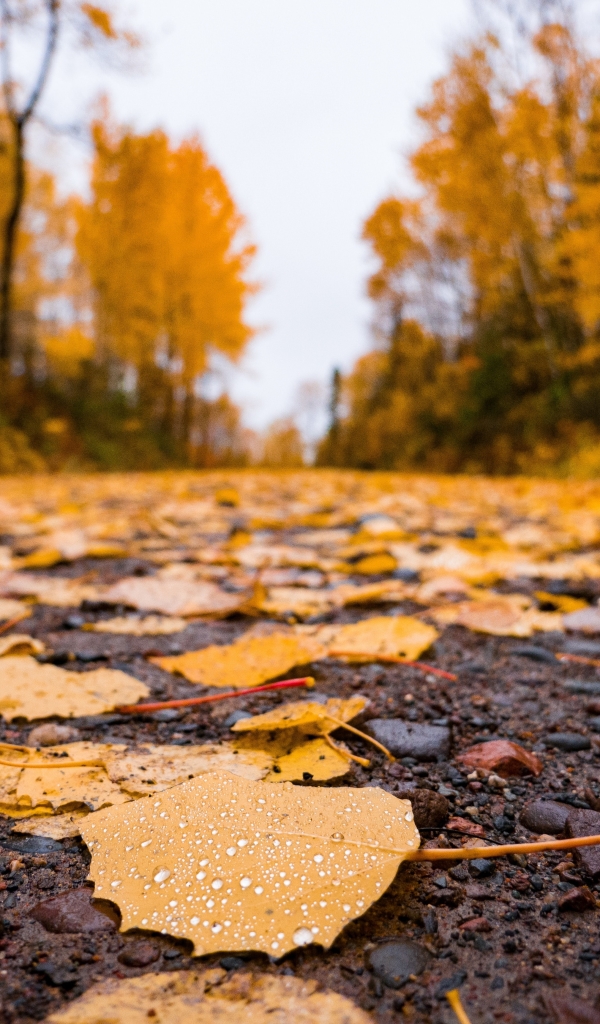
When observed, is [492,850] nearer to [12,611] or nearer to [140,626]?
[140,626]

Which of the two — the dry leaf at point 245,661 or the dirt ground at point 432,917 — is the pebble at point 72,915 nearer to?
the dirt ground at point 432,917

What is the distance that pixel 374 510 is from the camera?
10.4ft

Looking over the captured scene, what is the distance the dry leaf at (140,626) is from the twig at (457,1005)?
3.04 ft

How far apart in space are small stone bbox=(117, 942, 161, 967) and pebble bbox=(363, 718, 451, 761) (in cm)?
37

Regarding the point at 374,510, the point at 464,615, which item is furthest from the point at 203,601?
the point at 374,510

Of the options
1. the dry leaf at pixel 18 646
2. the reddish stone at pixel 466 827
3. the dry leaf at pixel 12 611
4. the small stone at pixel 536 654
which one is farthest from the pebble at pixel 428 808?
the dry leaf at pixel 12 611

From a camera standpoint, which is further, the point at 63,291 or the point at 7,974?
the point at 63,291

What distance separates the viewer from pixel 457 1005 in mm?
412

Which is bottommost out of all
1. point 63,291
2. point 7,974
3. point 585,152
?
point 7,974

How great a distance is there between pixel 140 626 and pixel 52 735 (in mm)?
496

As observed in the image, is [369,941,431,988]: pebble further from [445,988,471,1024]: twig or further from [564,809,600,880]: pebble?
[564,809,600,880]: pebble

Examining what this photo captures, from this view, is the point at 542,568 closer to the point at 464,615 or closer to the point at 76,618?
the point at 464,615

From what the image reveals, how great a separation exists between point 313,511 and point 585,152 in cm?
677

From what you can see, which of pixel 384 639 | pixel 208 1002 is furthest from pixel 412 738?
pixel 208 1002
